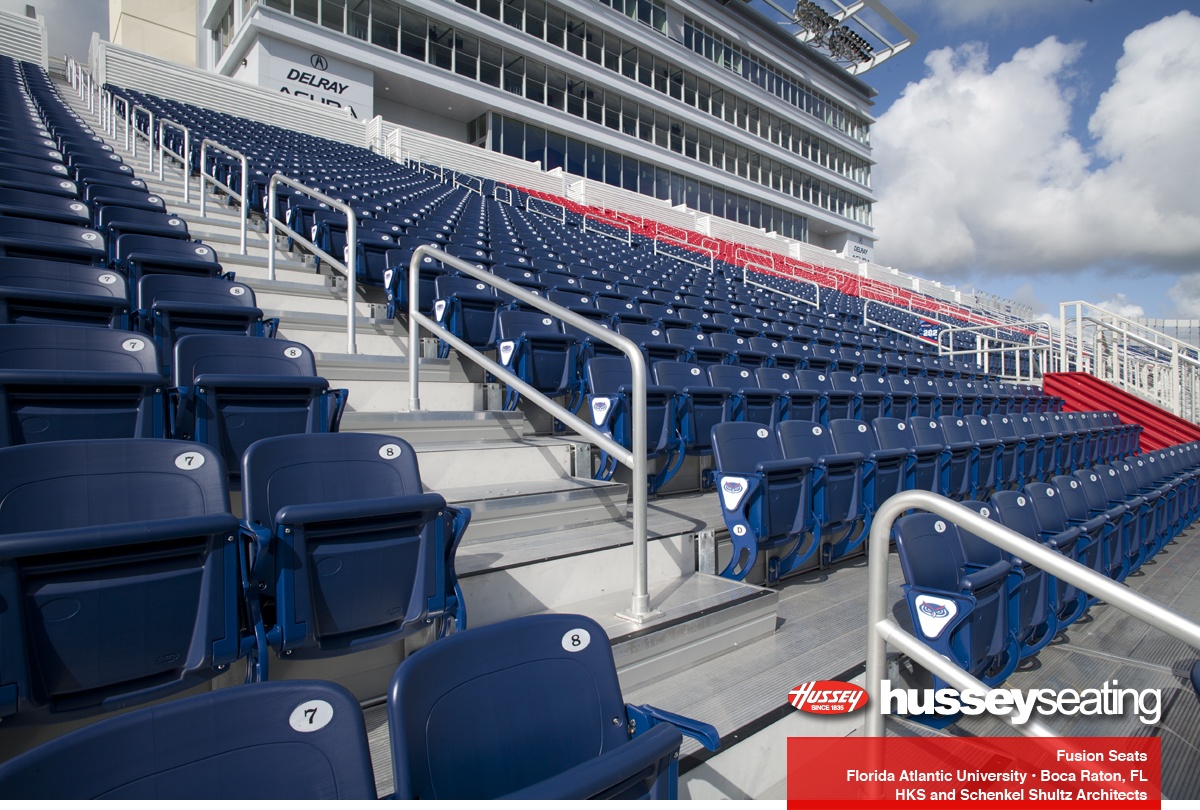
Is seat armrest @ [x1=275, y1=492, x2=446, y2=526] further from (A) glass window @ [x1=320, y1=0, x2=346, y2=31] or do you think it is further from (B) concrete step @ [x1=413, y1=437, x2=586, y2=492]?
(A) glass window @ [x1=320, y1=0, x2=346, y2=31]

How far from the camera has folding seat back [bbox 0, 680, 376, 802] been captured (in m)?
0.81

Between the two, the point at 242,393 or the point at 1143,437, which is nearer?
the point at 242,393

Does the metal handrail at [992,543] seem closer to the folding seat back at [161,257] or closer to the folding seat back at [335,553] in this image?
the folding seat back at [335,553]

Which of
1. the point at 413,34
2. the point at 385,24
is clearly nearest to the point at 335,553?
the point at 385,24

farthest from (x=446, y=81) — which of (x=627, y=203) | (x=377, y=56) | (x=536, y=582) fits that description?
(x=536, y=582)

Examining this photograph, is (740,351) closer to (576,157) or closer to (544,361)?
(544,361)

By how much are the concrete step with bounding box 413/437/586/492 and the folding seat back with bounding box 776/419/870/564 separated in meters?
1.18

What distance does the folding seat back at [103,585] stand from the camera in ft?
4.30

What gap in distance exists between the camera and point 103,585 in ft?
4.60

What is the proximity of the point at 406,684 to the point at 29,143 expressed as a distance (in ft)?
28.1

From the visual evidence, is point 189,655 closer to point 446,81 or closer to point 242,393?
point 242,393

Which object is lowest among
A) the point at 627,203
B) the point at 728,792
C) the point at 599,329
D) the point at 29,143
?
the point at 728,792

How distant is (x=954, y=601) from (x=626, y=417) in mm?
1684

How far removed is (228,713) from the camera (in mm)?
932
